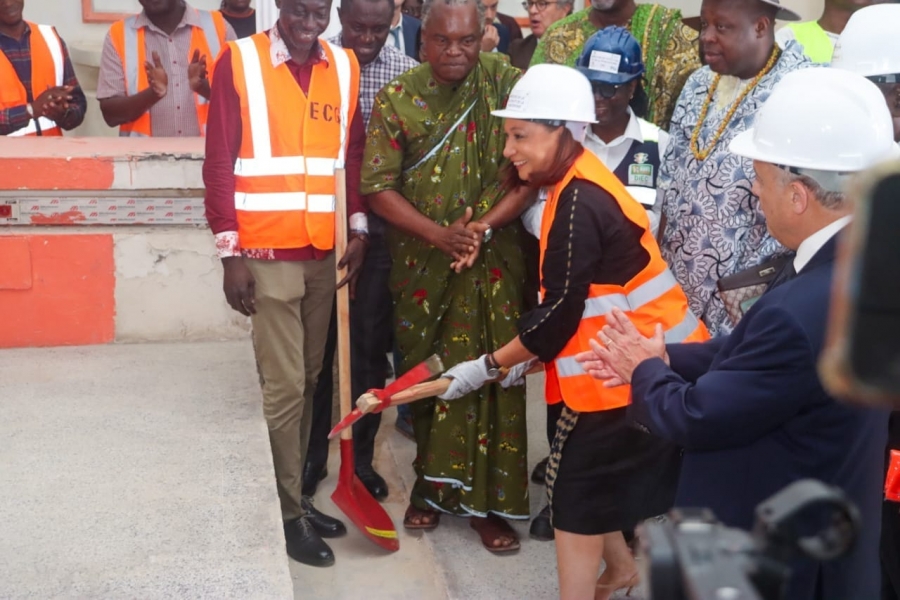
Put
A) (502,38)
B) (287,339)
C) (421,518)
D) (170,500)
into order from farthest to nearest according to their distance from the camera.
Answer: (502,38), (421,518), (287,339), (170,500)

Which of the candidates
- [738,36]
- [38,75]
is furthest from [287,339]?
[38,75]

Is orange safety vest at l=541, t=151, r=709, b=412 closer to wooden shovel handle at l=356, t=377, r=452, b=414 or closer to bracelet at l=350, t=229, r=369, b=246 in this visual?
wooden shovel handle at l=356, t=377, r=452, b=414

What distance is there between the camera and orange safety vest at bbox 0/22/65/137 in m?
4.66

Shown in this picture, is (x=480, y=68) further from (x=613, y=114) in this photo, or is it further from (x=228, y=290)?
(x=228, y=290)

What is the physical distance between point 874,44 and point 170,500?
2.26 metres

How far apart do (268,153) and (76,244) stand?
969mm

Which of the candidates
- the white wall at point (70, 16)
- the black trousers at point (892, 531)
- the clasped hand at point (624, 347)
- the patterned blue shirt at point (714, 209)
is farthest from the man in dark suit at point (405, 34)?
the black trousers at point (892, 531)

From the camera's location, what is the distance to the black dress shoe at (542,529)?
3.79m

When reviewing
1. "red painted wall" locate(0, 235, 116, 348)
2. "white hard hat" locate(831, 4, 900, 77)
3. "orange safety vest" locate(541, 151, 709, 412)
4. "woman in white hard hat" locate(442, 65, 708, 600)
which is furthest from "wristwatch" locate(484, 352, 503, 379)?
"red painted wall" locate(0, 235, 116, 348)

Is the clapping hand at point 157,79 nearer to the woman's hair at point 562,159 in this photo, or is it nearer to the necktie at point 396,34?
the necktie at point 396,34

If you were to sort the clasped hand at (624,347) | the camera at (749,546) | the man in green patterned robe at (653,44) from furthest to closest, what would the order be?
the man in green patterned robe at (653,44) < the clasped hand at (624,347) < the camera at (749,546)

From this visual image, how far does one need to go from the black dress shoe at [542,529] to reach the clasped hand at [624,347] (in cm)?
163

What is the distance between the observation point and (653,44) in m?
3.96

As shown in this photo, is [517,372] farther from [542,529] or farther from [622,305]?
[542,529]
